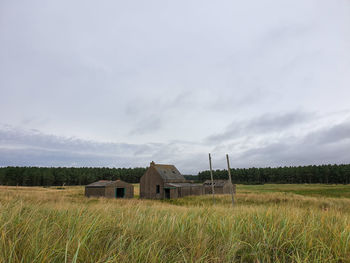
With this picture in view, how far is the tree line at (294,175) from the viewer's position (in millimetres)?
113750

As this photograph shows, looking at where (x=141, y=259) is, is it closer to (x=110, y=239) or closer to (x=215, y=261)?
(x=110, y=239)

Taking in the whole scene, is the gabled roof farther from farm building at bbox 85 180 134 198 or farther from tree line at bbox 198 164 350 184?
tree line at bbox 198 164 350 184

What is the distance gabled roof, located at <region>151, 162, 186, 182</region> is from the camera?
43894 mm

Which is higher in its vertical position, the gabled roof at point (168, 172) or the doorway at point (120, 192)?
the gabled roof at point (168, 172)

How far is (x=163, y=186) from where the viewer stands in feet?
138

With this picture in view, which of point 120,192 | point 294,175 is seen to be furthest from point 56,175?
point 294,175

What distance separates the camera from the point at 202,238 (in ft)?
9.53

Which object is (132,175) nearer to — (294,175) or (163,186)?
(163,186)

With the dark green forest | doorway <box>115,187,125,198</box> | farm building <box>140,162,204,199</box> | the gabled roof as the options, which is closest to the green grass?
farm building <box>140,162,204,199</box>

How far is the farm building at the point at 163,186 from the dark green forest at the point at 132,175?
7139 centimetres

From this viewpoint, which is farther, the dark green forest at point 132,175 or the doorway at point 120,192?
the dark green forest at point 132,175

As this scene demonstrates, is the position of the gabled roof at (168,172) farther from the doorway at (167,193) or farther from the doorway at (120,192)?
the doorway at (120,192)

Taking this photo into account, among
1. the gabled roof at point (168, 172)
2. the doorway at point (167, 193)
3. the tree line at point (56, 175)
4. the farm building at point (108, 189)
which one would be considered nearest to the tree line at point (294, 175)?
the tree line at point (56, 175)

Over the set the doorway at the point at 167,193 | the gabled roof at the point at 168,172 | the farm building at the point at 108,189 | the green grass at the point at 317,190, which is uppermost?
the gabled roof at the point at 168,172
